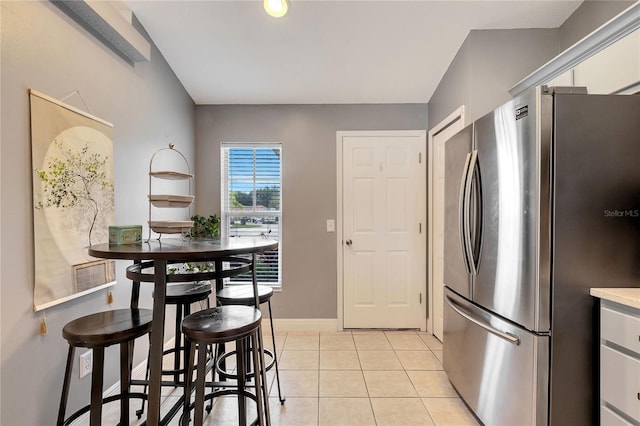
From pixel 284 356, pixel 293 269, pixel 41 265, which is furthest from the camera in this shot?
pixel 293 269

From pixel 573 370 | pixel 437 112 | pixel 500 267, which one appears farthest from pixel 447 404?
pixel 437 112

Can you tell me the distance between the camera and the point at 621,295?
1215mm

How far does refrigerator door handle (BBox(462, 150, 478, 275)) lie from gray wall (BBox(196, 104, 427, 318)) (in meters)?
1.65

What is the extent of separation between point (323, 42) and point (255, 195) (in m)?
1.70

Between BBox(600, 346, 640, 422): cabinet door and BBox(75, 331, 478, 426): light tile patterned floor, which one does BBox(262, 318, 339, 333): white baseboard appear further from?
BBox(600, 346, 640, 422): cabinet door

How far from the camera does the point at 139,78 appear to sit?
2.29 meters

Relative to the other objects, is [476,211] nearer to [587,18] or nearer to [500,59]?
[500,59]

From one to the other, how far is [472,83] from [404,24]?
2.18ft

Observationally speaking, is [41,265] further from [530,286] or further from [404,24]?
[404,24]

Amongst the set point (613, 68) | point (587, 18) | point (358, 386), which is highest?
point (587, 18)

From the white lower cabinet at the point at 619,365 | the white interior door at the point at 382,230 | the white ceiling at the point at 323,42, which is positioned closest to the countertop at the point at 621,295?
the white lower cabinet at the point at 619,365

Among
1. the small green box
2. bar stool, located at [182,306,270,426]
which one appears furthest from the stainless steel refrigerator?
the small green box

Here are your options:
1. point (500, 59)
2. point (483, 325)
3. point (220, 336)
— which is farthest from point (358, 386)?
point (500, 59)

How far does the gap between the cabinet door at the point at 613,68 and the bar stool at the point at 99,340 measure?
101 inches
